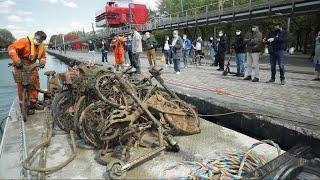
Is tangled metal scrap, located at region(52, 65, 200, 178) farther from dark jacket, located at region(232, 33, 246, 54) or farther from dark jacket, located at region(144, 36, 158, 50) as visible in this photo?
dark jacket, located at region(144, 36, 158, 50)

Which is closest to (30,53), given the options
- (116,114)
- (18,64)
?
(18,64)

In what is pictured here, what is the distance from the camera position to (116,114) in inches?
176

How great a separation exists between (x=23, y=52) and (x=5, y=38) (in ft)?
453

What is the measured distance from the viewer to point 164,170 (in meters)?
3.98

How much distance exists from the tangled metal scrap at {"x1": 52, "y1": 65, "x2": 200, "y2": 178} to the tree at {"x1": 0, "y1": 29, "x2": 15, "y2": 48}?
12744 cm

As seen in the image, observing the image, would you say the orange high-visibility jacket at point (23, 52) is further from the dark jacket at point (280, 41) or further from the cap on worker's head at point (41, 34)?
the dark jacket at point (280, 41)

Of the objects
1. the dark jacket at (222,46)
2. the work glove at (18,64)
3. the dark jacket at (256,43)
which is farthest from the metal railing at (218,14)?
the work glove at (18,64)

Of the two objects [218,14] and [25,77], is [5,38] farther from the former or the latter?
[25,77]

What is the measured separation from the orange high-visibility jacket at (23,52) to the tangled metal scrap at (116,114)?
1.61 meters

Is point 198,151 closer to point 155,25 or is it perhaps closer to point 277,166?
point 277,166

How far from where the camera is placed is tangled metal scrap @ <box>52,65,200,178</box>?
434cm

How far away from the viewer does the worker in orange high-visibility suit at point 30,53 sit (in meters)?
6.74

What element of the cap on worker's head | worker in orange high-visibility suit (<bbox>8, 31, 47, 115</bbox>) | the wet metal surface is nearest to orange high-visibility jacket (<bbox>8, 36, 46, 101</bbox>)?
worker in orange high-visibility suit (<bbox>8, 31, 47, 115</bbox>)

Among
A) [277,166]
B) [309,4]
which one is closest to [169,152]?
[277,166]
